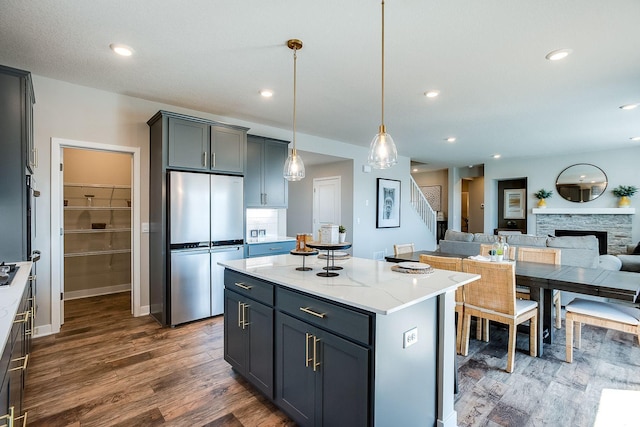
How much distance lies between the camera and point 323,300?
1.68m

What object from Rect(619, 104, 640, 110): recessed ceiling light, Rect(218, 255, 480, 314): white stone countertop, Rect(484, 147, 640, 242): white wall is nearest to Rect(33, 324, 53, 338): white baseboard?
Rect(218, 255, 480, 314): white stone countertop

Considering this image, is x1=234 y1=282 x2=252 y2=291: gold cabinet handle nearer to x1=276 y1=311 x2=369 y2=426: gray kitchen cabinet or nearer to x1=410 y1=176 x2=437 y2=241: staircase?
x1=276 y1=311 x2=369 y2=426: gray kitchen cabinet

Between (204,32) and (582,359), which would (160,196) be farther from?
(582,359)

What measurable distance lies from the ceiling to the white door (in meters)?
2.40

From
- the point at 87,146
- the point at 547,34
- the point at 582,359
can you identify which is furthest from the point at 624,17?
the point at 87,146

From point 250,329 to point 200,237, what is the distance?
1.85 meters

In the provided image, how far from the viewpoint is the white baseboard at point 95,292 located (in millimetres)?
4637

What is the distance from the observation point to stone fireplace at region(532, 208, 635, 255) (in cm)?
667

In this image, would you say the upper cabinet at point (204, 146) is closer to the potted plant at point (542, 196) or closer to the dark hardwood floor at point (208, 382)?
the dark hardwood floor at point (208, 382)

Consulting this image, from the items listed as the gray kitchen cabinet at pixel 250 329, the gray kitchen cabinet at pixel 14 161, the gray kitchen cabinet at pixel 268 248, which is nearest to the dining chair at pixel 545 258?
the gray kitchen cabinet at pixel 250 329

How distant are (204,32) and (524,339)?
13.4ft

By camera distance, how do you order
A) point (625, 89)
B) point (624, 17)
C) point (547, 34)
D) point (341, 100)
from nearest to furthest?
1. point (624, 17)
2. point (547, 34)
3. point (625, 89)
4. point (341, 100)

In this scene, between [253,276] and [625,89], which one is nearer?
[253,276]

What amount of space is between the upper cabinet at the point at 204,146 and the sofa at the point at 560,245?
10.7ft
